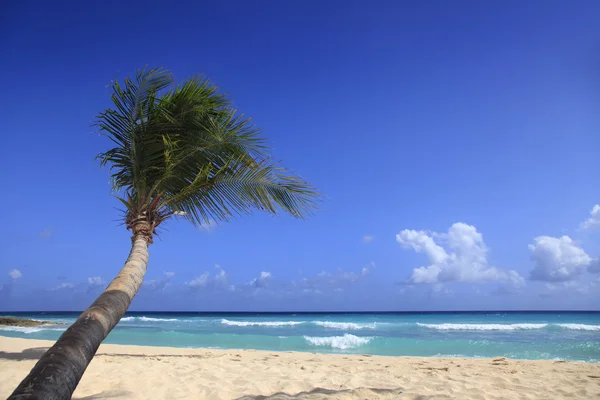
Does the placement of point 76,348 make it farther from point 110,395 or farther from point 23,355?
point 23,355

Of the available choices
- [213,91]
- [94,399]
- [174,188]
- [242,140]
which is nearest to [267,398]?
[94,399]

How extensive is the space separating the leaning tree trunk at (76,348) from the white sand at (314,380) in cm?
226

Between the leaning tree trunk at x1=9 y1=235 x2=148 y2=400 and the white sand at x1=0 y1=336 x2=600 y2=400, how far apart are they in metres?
2.26

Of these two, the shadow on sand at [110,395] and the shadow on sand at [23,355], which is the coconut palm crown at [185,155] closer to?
the shadow on sand at [110,395]

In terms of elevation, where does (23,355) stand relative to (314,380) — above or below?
above

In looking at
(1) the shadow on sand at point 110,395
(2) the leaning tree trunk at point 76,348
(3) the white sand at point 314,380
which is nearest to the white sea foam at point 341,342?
(3) the white sand at point 314,380

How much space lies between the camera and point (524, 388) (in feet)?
19.4

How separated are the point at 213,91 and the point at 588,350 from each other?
13.9 meters

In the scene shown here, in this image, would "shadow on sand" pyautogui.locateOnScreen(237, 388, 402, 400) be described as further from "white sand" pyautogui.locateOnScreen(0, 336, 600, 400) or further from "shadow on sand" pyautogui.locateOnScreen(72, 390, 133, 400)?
"shadow on sand" pyautogui.locateOnScreen(72, 390, 133, 400)

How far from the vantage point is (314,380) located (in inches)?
252

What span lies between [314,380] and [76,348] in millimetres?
4451

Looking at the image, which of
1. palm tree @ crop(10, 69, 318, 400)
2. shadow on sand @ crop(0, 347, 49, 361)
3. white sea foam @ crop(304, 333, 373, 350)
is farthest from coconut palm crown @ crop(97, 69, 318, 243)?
white sea foam @ crop(304, 333, 373, 350)

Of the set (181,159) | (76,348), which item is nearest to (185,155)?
(181,159)

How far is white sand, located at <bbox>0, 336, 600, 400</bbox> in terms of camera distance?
213 inches
